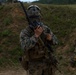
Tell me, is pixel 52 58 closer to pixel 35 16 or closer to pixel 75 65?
pixel 35 16

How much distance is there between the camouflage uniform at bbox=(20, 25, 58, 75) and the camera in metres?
5.11

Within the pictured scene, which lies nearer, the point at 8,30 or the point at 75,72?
the point at 75,72

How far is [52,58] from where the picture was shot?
17.6ft

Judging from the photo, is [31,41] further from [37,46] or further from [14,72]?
[14,72]

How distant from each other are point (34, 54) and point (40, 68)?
26 cm

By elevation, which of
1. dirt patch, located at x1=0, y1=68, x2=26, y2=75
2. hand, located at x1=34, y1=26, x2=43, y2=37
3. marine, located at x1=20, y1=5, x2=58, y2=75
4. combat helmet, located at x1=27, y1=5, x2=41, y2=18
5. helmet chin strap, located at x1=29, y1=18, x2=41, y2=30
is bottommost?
dirt patch, located at x1=0, y1=68, x2=26, y2=75

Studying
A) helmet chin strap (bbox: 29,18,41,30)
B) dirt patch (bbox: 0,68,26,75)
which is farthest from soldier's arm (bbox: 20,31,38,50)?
dirt patch (bbox: 0,68,26,75)

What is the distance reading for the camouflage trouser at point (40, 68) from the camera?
5352mm

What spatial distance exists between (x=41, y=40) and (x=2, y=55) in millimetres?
6659

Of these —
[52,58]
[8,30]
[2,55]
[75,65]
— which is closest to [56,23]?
[8,30]

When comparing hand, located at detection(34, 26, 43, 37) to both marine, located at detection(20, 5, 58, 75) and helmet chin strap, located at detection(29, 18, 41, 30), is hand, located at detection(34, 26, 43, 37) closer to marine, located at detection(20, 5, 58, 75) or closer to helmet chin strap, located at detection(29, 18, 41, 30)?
marine, located at detection(20, 5, 58, 75)

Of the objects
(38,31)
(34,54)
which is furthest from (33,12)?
(34,54)

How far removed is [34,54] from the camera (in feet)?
17.3

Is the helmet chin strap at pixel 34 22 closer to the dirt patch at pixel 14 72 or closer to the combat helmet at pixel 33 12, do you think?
the combat helmet at pixel 33 12
